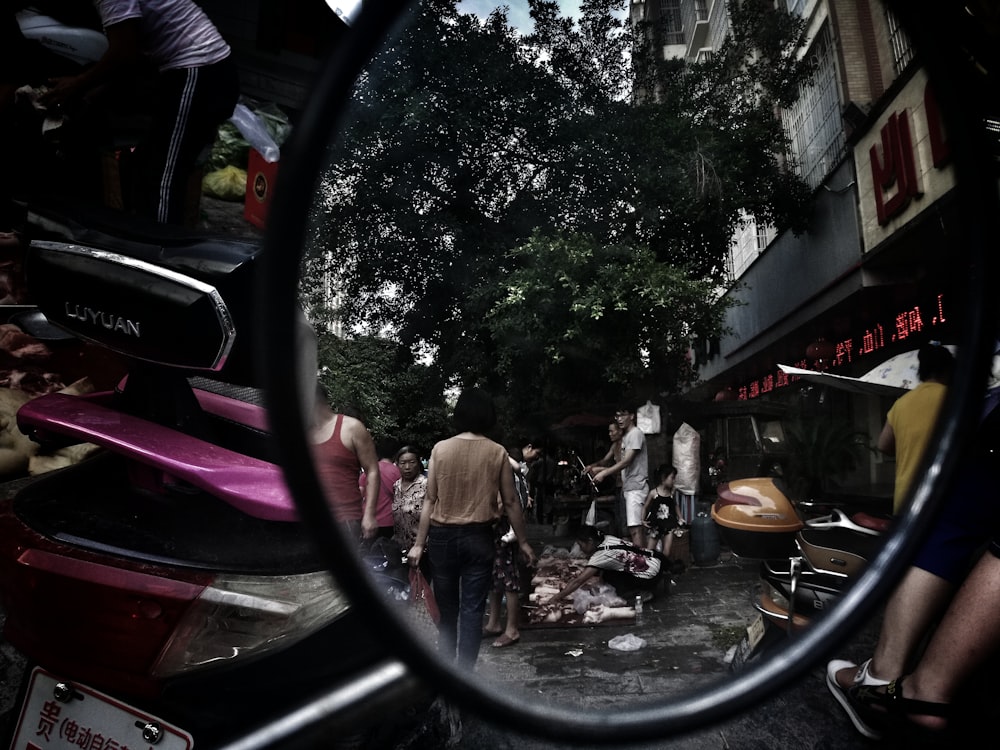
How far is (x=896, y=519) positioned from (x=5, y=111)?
2561 millimetres

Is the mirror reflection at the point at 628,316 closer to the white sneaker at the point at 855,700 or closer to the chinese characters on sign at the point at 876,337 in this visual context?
the chinese characters on sign at the point at 876,337

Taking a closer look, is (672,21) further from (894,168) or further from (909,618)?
(909,618)

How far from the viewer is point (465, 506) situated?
8.21 feet

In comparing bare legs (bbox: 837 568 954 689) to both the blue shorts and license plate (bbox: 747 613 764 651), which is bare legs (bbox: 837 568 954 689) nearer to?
the blue shorts

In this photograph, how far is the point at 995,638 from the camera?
1284 mm

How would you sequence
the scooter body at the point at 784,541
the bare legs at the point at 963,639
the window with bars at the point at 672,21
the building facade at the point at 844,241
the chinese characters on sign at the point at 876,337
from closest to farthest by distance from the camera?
the bare legs at the point at 963,639 < the scooter body at the point at 784,541 < the building facade at the point at 844,241 < the chinese characters on sign at the point at 876,337 < the window with bars at the point at 672,21

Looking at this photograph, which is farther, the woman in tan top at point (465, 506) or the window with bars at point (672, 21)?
the window with bars at point (672, 21)

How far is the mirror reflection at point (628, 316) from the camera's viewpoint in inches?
41.3

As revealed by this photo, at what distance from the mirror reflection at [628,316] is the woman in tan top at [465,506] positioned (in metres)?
0.01

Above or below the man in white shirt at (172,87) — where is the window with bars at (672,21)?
above

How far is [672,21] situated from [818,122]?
185 inches

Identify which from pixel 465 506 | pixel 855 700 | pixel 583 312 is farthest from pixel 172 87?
pixel 583 312

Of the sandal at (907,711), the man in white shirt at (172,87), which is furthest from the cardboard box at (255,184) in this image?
the sandal at (907,711)

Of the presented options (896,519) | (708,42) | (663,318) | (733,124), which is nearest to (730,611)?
(663,318)
